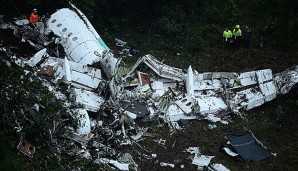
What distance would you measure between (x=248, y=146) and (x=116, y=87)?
4154mm

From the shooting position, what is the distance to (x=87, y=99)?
12.3 m

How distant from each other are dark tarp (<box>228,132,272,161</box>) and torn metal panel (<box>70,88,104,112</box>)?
3851 mm

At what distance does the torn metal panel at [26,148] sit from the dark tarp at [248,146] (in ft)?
17.6

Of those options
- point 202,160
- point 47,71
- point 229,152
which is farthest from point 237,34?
point 47,71

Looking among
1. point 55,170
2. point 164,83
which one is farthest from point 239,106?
point 55,170

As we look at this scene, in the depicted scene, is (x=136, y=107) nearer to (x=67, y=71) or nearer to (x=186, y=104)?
(x=186, y=104)

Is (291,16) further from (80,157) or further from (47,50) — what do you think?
(80,157)

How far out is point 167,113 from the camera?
1285cm

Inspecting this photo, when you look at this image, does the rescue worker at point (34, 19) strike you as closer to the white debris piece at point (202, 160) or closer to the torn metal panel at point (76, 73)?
the torn metal panel at point (76, 73)

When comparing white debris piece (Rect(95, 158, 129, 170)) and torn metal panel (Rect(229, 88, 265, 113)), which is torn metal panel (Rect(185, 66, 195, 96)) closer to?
torn metal panel (Rect(229, 88, 265, 113))

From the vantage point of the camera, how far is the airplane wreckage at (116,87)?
39.0 ft

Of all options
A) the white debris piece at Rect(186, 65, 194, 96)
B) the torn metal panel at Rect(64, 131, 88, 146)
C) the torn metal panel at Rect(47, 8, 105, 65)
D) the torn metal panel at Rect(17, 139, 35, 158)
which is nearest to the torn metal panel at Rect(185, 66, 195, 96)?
the white debris piece at Rect(186, 65, 194, 96)

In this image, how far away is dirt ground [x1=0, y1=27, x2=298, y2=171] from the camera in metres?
11.5

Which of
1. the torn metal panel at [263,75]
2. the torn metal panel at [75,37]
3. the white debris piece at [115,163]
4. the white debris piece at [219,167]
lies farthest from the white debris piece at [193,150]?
the torn metal panel at [75,37]
